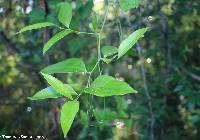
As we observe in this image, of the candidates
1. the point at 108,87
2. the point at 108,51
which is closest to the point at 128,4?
the point at 108,51

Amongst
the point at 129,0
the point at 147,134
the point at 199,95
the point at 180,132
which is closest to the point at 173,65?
the point at 199,95

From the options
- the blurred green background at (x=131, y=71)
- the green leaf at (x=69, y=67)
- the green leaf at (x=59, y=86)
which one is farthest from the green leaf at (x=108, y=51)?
the blurred green background at (x=131, y=71)

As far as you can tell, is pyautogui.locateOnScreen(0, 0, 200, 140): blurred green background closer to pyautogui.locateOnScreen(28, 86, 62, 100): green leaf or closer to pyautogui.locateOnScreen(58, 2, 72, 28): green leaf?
pyautogui.locateOnScreen(58, 2, 72, 28): green leaf

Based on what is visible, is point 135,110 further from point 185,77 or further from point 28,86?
point 28,86

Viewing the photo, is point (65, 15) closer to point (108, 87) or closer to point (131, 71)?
point (108, 87)

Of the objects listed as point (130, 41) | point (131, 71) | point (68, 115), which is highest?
point (130, 41)

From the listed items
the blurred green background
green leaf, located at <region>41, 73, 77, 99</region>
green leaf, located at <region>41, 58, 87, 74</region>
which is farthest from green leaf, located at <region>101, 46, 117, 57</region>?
the blurred green background
